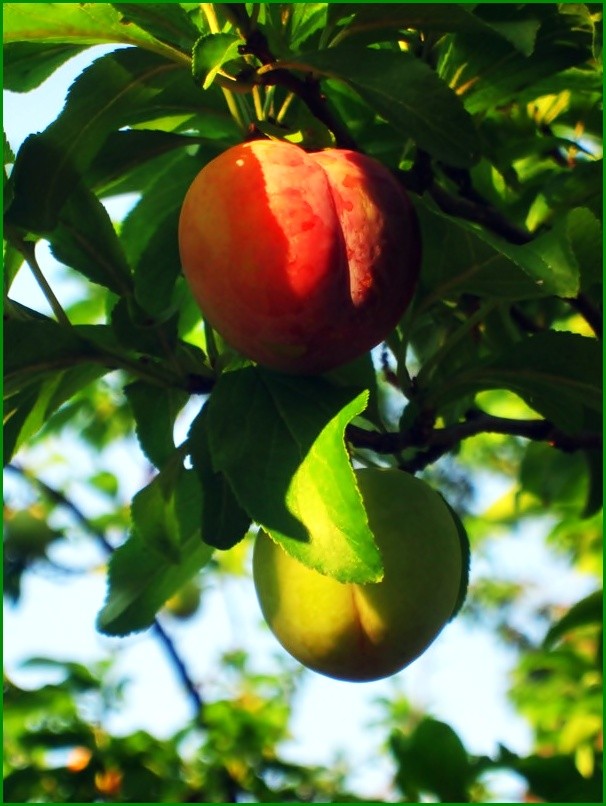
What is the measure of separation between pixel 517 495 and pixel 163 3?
124 cm

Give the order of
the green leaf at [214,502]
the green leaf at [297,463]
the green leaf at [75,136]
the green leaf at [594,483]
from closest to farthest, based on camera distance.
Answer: the green leaf at [297,463] < the green leaf at [75,136] < the green leaf at [214,502] < the green leaf at [594,483]

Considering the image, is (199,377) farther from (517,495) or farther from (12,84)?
(517,495)

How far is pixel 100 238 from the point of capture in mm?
1200

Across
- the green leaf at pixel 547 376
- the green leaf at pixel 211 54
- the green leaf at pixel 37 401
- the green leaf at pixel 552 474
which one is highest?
the green leaf at pixel 211 54

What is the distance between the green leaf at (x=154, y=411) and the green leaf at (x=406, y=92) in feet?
1.32

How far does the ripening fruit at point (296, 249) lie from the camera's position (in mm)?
975

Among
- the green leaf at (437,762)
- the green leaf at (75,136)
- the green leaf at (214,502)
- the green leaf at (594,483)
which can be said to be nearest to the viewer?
the green leaf at (75,136)

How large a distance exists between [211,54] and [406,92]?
0.66 ft

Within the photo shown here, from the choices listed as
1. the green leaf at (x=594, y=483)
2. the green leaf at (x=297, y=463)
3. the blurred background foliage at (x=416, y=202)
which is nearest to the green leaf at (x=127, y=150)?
the blurred background foliage at (x=416, y=202)

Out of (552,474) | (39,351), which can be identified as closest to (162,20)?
(39,351)

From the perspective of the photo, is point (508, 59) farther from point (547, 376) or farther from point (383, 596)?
point (383, 596)

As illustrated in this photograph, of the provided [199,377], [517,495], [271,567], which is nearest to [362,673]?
[271,567]

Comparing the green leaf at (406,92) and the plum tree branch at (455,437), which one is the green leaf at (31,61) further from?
the plum tree branch at (455,437)

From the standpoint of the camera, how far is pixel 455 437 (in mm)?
1306
